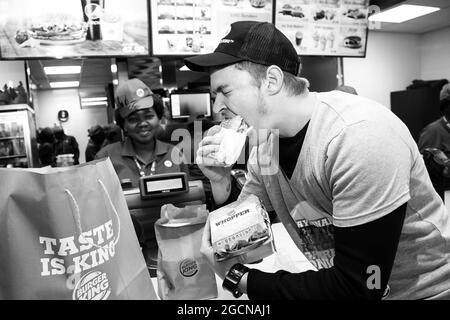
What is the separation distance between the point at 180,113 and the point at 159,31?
2.80 feet

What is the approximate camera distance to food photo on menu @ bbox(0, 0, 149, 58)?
287 cm

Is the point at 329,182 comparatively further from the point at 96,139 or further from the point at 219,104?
the point at 96,139

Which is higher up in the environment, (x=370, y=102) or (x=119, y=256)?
(x=370, y=102)

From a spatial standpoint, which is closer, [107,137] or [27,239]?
[27,239]

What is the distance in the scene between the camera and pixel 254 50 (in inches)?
42.4

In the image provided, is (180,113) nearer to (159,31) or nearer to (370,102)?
(159,31)

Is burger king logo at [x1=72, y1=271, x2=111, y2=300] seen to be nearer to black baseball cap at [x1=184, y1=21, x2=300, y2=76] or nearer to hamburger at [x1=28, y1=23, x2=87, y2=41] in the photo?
black baseball cap at [x1=184, y1=21, x2=300, y2=76]

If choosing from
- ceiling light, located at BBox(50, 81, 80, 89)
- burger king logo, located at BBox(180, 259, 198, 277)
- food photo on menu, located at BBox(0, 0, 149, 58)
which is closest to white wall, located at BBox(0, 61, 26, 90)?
food photo on menu, located at BBox(0, 0, 149, 58)

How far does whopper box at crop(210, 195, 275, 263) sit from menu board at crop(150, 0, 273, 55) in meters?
2.57

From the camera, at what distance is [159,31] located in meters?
3.23

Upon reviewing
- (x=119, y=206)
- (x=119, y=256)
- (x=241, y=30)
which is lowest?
(x=119, y=256)
